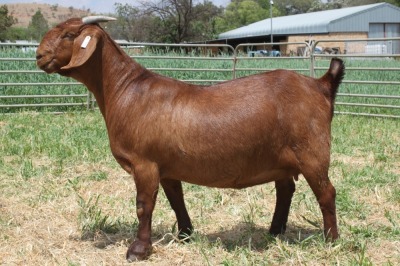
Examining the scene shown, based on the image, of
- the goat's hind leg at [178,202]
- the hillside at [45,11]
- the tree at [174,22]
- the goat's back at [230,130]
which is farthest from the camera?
the hillside at [45,11]

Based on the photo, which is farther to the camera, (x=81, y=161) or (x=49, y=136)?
(x=49, y=136)

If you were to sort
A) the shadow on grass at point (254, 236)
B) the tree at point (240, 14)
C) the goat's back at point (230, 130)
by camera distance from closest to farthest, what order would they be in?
1. the goat's back at point (230, 130)
2. the shadow on grass at point (254, 236)
3. the tree at point (240, 14)

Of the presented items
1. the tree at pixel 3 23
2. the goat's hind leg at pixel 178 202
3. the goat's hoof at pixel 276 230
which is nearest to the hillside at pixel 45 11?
the tree at pixel 3 23

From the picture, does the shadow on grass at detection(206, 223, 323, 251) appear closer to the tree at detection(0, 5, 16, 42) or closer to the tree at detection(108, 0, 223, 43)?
the tree at detection(108, 0, 223, 43)

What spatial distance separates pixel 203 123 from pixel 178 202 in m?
0.85

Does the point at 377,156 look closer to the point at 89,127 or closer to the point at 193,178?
the point at 193,178

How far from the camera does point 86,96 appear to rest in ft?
42.5

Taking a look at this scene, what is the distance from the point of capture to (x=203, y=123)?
4020mm

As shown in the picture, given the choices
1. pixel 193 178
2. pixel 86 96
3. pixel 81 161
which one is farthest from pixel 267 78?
pixel 86 96

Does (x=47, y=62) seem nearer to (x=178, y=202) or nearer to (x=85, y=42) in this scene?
(x=85, y=42)

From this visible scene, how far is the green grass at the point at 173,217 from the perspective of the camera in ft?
13.7

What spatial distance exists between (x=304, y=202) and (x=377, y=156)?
245 cm

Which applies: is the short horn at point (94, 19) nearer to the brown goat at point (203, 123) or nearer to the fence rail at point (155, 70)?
the brown goat at point (203, 123)

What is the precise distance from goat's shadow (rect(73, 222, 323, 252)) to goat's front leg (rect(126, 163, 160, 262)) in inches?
9.8
